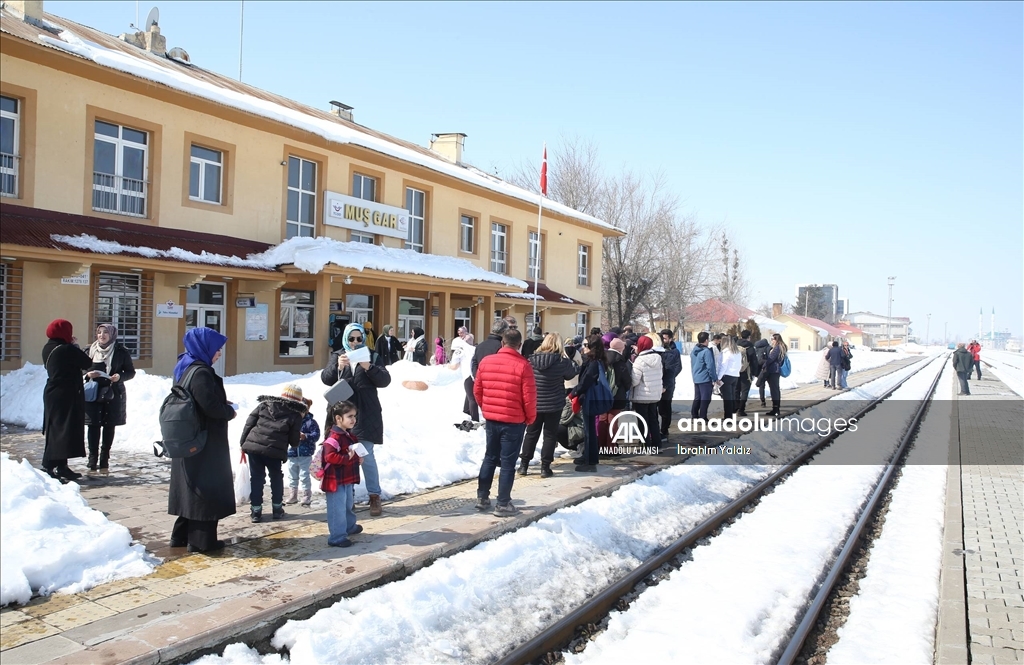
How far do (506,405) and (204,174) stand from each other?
47.3 feet

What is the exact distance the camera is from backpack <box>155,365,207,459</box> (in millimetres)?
5328

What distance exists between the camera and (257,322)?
19234 millimetres

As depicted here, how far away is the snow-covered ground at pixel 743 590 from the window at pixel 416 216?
18135 mm

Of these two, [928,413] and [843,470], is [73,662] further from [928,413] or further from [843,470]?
[928,413]

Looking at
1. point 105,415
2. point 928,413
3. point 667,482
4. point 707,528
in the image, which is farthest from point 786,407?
point 105,415

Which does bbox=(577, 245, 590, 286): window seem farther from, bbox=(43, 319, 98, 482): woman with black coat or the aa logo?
bbox=(43, 319, 98, 482): woman with black coat

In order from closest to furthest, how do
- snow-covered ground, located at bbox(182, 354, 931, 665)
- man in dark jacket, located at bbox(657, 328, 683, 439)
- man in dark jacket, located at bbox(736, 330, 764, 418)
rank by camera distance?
snow-covered ground, located at bbox(182, 354, 931, 665) → man in dark jacket, located at bbox(657, 328, 683, 439) → man in dark jacket, located at bbox(736, 330, 764, 418)

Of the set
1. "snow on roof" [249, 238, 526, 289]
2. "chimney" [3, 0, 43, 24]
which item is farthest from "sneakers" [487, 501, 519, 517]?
"chimney" [3, 0, 43, 24]

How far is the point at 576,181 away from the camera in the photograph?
42281mm

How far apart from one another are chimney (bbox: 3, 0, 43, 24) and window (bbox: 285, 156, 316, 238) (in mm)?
6628

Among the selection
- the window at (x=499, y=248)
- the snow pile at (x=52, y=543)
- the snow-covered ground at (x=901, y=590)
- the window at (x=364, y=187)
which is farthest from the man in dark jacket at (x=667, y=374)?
the window at (x=499, y=248)

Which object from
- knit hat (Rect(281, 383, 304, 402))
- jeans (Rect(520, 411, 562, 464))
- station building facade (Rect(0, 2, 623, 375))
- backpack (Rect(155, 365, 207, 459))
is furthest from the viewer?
station building facade (Rect(0, 2, 623, 375))

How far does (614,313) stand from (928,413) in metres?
24.5

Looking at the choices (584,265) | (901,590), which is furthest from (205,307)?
(584,265)
